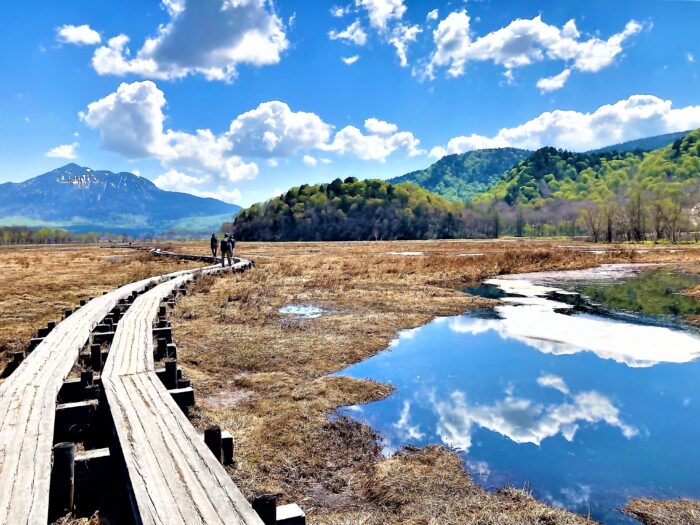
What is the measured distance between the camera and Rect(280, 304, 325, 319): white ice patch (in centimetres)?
1922

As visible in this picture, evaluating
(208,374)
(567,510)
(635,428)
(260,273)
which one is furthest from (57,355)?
(260,273)

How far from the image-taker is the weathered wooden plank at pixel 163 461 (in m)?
4.03

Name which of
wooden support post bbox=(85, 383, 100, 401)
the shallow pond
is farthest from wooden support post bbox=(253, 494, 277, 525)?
wooden support post bbox=(85, 383, 100, 401)

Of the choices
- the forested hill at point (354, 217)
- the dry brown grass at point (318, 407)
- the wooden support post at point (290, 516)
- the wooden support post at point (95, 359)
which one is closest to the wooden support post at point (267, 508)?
the wooden support post at point (290, 516)

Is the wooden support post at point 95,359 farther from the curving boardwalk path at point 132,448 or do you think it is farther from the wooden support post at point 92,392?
the wooden support post at point 92,392

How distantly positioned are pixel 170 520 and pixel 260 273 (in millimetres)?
30791

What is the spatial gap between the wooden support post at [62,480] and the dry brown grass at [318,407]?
197 cm

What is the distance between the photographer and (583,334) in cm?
1582

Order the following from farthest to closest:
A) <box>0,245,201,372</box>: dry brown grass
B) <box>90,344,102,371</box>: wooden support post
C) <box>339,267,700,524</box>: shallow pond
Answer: <box>0,245,201,372</box>: dry brown grass
<box>90,344,102,371</box>: wooden support post
<box>339,267,700,524</box>: shallow pond

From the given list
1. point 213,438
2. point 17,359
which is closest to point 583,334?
point 213,438

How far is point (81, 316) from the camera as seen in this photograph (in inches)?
545

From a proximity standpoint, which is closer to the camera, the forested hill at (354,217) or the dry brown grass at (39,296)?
the dry brown grass at (39,296)

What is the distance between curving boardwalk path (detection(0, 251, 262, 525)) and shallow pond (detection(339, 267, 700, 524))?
360 centimetres

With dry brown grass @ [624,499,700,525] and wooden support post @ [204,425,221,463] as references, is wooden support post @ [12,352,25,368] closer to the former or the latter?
wooden support post @ [204,425,221,463]
